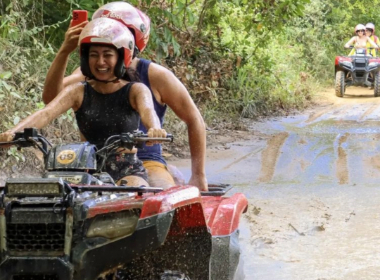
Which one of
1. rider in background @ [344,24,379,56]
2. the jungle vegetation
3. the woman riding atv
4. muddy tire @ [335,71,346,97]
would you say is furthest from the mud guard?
rider in background @ [344,24,379,56]

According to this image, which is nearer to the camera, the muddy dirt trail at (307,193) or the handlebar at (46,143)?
the handlebar at (46,143)

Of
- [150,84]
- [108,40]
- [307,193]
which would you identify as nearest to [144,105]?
[108,40]

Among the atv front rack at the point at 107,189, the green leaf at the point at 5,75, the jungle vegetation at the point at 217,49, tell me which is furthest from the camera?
the jungle vegetation at the point at 217,49

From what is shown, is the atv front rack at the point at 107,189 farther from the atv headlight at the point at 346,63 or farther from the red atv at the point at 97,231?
the atv headlight at the point at 346,63

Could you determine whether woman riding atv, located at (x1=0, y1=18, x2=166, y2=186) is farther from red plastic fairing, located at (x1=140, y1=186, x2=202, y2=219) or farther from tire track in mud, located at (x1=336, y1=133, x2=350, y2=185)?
tire track in mud, located at (x1=336, y1=133, x2=350, y2=185)

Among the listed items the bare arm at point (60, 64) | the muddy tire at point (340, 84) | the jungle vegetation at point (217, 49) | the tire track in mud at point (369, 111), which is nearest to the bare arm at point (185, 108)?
the bare arm at point (60, 64)

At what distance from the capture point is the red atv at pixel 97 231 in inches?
91.0

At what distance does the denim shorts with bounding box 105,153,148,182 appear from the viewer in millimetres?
3403

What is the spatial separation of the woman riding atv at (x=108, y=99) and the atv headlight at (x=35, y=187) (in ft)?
3.50

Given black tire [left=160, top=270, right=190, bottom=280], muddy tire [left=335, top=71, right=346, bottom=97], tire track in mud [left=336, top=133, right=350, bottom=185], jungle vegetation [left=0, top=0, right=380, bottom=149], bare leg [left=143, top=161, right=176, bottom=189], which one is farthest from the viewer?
muddy tire [left=335, top=71, right=346, bottom=97]

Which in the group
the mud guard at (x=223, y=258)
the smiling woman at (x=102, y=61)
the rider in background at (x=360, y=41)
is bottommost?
the rider in background at (x=360, y=41)

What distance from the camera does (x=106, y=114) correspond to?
361 centimetres

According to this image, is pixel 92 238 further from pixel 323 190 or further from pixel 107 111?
pixel 323 190

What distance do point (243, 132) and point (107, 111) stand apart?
7.74 meters
